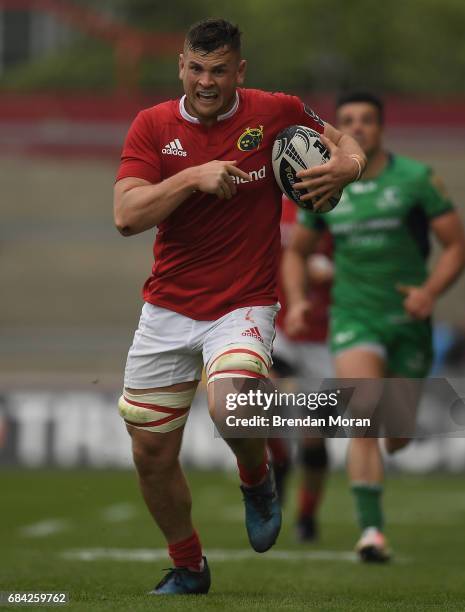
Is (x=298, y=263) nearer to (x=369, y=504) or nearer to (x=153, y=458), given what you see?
(x=369, y=504)

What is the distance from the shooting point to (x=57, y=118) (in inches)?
1079

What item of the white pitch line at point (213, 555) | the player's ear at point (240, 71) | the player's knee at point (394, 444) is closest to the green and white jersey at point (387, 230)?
the player's knee at point (394, 444)

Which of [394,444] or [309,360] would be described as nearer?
[394,444]

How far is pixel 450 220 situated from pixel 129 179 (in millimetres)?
3222

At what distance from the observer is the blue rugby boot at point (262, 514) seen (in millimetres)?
6289

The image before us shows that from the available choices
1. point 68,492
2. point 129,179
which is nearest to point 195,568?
point 129,179

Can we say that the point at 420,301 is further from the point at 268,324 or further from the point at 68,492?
the point at 68,492

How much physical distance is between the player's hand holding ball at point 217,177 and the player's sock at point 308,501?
181 inches

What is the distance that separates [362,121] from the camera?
886 centimetres

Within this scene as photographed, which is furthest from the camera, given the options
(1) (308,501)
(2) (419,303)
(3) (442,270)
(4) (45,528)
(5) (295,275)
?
(4) (45,528)

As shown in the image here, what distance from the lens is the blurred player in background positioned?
10.1 m

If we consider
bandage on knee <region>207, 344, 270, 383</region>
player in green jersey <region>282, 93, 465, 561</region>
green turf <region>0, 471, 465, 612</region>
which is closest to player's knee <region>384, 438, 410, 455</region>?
player in green jersey <region>282, 93, 465, 561</region>

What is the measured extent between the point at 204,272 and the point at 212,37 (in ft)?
3.27

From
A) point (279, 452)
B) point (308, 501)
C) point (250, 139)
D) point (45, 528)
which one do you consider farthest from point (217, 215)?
point (45, 528)
